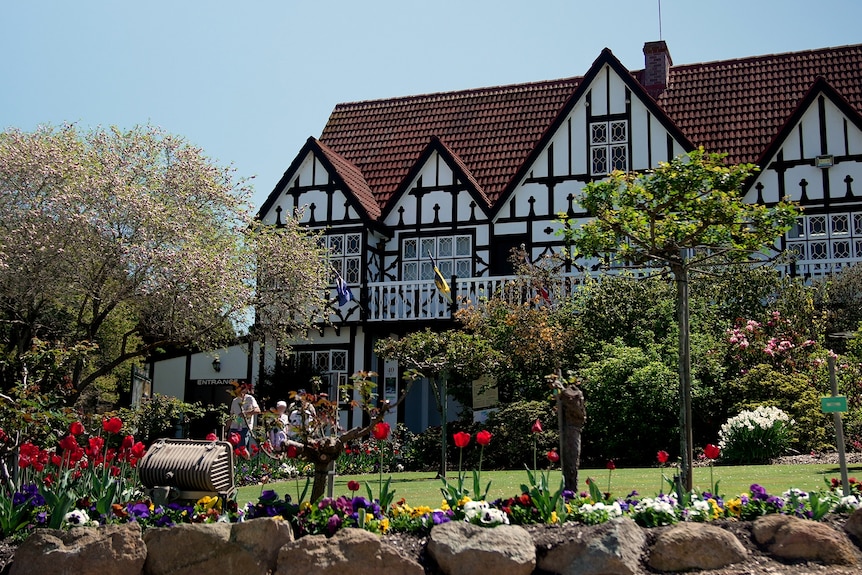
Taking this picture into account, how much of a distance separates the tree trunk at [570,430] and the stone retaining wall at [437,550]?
1065 millimetres

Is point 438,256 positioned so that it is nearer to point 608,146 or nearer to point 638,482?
point 608,146

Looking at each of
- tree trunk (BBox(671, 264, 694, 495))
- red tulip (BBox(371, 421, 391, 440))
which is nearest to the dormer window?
tree trunk (BBox(671, 264, 694, 495))

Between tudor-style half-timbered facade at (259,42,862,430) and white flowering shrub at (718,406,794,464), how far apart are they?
833 cm

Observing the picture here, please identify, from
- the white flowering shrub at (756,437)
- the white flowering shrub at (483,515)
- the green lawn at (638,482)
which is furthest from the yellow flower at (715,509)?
the white flowering shrub at (756,437)

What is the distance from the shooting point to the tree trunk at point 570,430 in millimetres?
8406

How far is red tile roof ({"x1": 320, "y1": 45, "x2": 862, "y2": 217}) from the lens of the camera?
1064 inches

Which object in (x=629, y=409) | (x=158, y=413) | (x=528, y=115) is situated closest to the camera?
(x=629, y=409)

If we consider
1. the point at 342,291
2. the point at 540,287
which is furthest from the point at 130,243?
the point at 540,287

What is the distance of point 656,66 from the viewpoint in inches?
1137

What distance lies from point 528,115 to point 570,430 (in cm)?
2205

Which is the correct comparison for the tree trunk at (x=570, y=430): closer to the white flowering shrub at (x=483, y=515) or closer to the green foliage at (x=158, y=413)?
the white flowering shrub at (x=483, y=515)

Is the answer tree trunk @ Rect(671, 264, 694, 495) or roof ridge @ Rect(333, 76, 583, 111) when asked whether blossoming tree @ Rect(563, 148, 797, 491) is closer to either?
tree trunk @ Rect(671, 264, 694, 495)

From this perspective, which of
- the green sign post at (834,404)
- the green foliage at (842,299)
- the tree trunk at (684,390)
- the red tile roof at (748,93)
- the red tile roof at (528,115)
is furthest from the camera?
the red tile roof at (528,115)

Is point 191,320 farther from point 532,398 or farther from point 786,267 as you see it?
point 786,267
